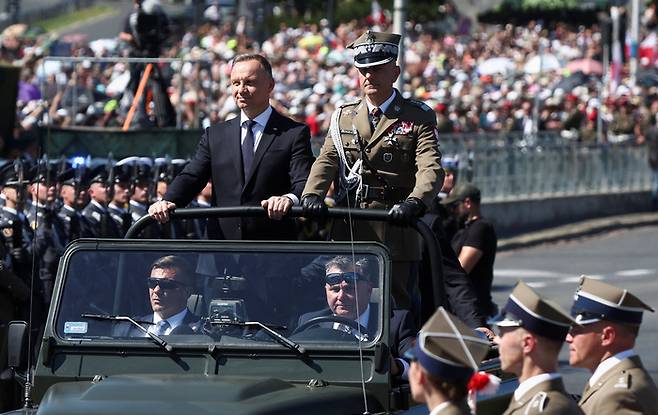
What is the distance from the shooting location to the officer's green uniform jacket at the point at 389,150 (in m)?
7.77

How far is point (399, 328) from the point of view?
22.8 feet

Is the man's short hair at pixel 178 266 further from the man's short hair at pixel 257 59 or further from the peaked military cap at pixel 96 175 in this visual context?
the peaked military cap at pixel 96 175

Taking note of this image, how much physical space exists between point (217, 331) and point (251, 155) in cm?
166

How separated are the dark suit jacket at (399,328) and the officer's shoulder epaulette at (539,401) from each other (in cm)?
171

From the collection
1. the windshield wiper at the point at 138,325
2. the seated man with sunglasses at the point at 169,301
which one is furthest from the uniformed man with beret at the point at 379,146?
the windshield wiper at the point at 138,325

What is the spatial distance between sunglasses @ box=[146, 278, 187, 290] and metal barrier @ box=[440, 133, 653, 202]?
14665mm

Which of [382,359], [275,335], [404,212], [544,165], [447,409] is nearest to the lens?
[447,409]

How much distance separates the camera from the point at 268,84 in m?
7.99

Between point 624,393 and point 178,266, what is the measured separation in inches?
84.3

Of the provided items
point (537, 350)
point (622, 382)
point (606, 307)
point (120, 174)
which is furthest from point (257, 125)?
point (120, 174)

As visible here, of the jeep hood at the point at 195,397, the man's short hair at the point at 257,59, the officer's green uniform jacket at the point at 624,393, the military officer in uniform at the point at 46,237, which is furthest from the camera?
the military officer in uniform at the point at 46,237

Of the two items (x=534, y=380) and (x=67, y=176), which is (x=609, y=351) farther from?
(x=67, y=176)

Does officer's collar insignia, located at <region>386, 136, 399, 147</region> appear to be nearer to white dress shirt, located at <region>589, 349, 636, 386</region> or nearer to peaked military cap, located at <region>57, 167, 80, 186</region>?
white dress shirt, located at <region>589, 349, 636, 386</region>

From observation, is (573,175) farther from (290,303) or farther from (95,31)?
(95,31)
